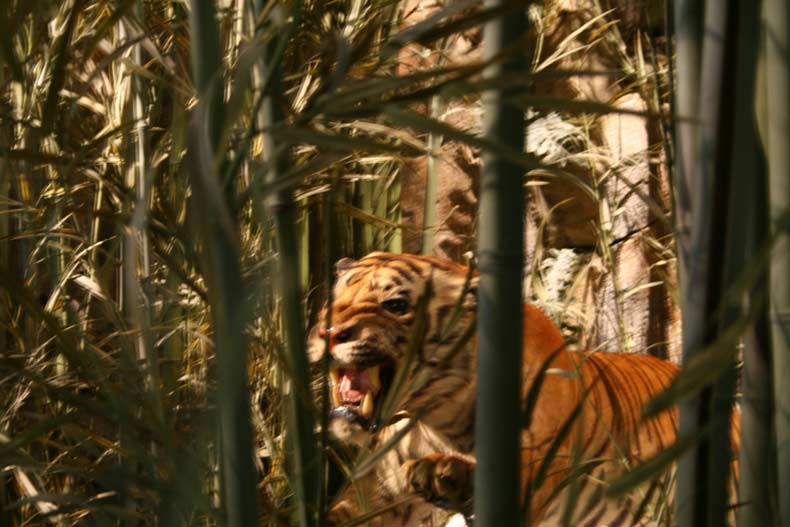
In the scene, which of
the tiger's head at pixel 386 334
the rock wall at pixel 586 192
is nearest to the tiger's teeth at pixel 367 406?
the tiger's head at pixel 386 334

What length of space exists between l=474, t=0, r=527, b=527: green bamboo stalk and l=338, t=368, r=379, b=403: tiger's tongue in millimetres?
1078

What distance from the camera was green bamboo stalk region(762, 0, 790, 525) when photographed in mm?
537

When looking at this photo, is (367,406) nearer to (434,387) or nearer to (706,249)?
(434,387)

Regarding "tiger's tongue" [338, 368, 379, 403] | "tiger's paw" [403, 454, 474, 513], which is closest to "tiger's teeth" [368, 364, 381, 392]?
"tiger's tongue" [338, 368, 379, 403]

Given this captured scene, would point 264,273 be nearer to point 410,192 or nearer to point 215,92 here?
point 215,92

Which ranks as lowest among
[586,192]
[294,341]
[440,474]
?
[440,474]

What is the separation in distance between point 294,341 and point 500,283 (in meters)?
0.12

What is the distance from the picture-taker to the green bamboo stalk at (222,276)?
1.38 feet

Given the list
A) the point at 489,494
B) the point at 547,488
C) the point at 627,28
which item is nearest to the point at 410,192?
the point at 627,28

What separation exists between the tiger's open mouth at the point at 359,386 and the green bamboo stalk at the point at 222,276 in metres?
1.03

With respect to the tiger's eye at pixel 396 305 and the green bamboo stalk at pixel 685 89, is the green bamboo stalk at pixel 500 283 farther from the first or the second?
the tiger's eye at pixel 396 305

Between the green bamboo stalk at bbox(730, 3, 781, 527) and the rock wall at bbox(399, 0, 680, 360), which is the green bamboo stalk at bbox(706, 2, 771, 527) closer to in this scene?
the green bamboo stalk at bbox(730, 3, 781, 527)

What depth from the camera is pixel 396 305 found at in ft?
5.44

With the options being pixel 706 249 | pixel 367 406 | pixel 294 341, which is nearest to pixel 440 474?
pixel 367 406
